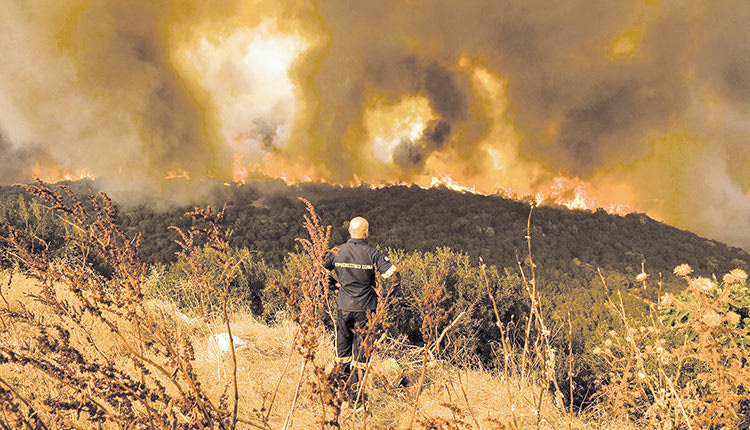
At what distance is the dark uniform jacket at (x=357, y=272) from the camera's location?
418cm

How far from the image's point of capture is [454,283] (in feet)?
28.3

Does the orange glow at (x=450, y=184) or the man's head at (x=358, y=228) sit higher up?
the orange glow at (x=450, y=184)

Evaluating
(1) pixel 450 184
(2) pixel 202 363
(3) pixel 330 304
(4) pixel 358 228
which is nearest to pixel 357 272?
(4) pixel 358 228

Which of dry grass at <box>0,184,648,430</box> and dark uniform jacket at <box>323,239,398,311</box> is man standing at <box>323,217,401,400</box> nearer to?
dark uniform jacket at <box>323,239,398,311</box>

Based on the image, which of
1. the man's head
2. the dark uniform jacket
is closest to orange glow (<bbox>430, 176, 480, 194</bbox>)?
the man's head

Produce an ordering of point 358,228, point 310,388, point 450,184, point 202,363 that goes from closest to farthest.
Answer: point 310,388
point 202,363
point 358,228
point 450,184

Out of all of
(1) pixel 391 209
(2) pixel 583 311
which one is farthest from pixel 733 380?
(1) pixel 391 209

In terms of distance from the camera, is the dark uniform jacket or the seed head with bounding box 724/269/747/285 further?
the dark uniform jacket

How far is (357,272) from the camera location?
13.8 feet

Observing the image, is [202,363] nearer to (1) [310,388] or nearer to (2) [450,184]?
(1) [310,388]

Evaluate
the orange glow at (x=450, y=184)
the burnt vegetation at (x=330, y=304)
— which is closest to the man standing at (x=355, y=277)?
the burnt vegetation at (x=330, y=304)

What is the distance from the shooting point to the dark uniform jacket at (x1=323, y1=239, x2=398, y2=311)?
4.18 meters

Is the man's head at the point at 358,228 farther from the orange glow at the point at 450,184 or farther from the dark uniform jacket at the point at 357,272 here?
the orange glow at the point at 450,184

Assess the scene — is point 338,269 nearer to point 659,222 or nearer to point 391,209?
point 391,209
